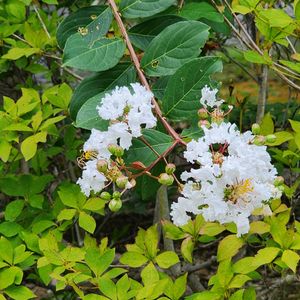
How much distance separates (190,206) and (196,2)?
722 millimetres

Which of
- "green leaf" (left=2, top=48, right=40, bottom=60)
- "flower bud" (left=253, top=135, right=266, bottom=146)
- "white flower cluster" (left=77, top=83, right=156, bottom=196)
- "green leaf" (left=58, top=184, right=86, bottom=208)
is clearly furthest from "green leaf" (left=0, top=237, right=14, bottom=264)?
"flower bud" (left=253, top=135, right=266, bottom=146)

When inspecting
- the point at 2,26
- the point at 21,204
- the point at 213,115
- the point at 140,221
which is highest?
the point at 213,115

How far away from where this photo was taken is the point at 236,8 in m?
1.35

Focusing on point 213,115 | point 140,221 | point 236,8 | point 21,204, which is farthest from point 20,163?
point 213,115

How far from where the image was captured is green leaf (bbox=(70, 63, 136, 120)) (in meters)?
1.27

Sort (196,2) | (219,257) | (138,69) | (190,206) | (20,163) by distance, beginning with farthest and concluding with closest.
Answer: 1. (20,163)
2. (196,2)
3. (219,257)
4. (138,69)
5. (190,206)

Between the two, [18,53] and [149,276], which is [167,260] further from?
[18,53]

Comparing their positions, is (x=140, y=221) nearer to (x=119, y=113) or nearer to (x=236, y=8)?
(x=236, y=8)

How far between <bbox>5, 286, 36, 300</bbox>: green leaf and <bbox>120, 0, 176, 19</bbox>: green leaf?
641 mm

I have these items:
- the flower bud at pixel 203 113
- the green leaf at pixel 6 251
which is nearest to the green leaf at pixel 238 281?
the flower bud at pixel 203 113

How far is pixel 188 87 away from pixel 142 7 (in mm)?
257

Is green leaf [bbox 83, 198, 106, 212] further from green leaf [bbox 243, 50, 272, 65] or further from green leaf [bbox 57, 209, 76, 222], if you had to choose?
green leaf [bbox 243, 50, 272, 65]

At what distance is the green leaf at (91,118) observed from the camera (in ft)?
3.69

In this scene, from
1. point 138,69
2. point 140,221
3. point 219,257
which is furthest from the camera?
point 140,221
